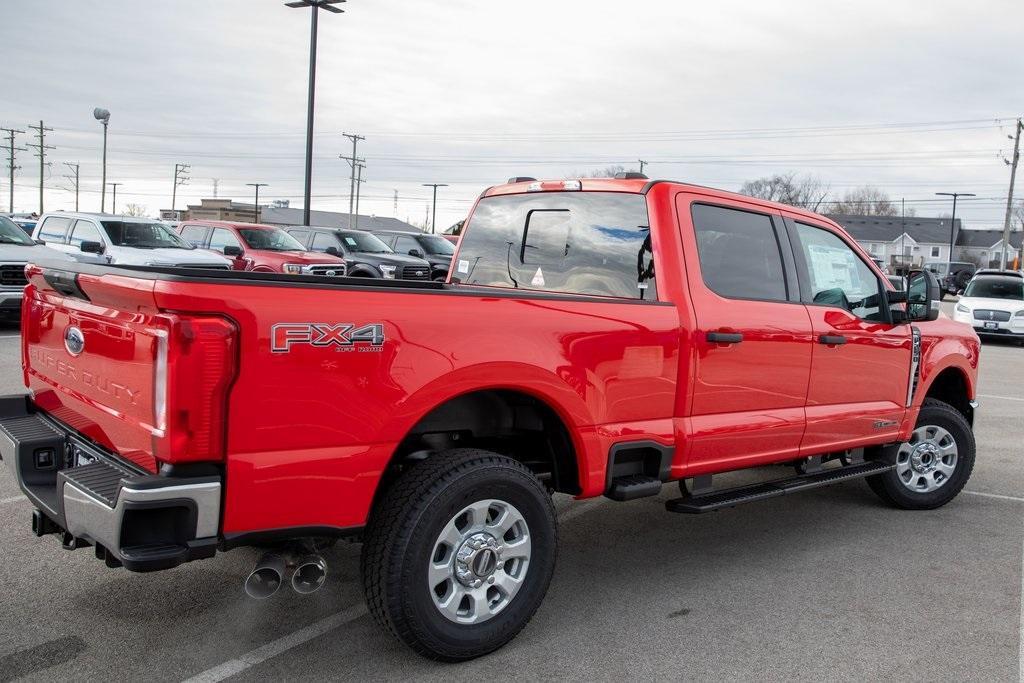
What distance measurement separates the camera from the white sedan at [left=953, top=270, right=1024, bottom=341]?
781 inches

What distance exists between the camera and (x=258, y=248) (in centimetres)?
1869

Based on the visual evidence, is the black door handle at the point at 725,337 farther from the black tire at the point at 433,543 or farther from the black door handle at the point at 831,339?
the black tire at the point at 433,543

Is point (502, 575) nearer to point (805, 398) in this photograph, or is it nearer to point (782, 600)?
point (782, 600)

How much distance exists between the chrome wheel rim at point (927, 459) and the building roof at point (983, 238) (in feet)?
371

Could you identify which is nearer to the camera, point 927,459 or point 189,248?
point 927,459

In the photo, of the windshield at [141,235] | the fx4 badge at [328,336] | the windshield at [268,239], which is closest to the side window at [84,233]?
the windshield at [141,235]

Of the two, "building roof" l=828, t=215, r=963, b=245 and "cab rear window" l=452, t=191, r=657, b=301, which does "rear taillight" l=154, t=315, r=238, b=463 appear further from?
"building roof" l=828, t=215, r=963, b=245

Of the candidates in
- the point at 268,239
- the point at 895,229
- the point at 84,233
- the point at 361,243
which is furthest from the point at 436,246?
the point at 895,229

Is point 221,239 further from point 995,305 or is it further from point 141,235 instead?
point 995,305

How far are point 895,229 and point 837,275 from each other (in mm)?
107020

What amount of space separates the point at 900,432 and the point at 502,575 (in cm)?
323

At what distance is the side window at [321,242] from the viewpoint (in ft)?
71.4

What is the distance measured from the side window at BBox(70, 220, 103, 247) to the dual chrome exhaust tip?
13.7 meters

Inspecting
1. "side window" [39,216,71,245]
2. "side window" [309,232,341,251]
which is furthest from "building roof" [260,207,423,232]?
"side window" [39,216,71,245]
